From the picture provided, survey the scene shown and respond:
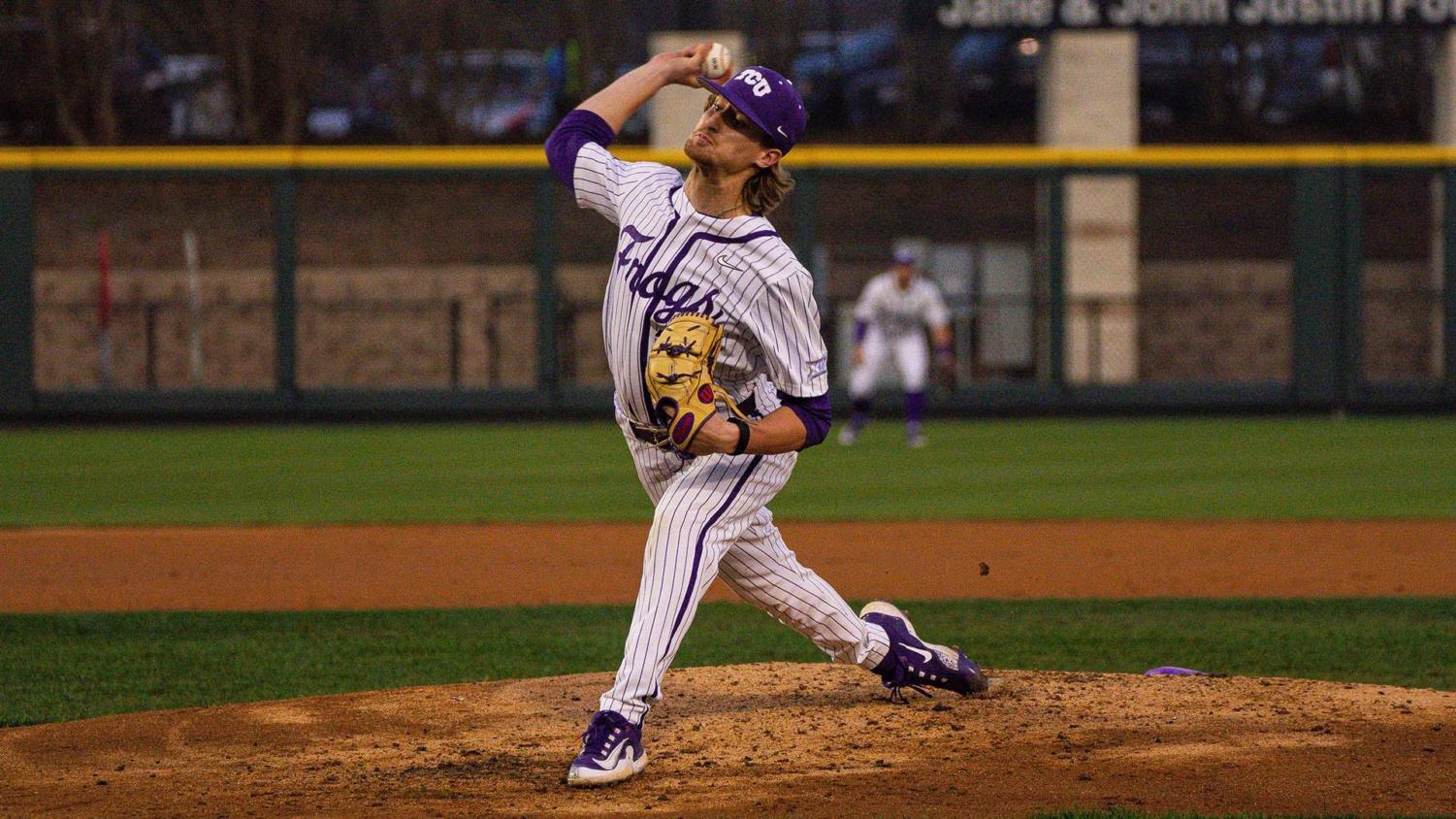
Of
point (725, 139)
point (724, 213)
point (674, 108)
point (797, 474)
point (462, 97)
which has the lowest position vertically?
point (797, 474)

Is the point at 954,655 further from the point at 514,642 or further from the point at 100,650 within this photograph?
the point at 100,650

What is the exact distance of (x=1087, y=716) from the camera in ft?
16.2

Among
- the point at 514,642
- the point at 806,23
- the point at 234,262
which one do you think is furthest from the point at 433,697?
the point at 806,23

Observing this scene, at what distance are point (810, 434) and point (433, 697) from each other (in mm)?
1737

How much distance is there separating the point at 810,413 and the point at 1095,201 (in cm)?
1653

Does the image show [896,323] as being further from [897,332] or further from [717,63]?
[717,63]

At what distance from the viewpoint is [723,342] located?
14.0ft

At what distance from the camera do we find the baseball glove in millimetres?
3994

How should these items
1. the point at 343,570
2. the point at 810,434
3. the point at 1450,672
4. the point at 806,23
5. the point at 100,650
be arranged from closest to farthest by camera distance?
the point at 810,434 → the point at 1450,672 → the point at 100,650 → the point at 343,570 → the point at 806,23

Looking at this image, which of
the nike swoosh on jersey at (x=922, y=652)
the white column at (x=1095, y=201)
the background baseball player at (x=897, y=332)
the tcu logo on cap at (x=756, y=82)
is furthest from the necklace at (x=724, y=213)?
the white column at (x=1095, y=201)

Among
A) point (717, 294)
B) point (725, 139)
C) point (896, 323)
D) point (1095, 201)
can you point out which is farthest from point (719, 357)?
point (1095, 201)

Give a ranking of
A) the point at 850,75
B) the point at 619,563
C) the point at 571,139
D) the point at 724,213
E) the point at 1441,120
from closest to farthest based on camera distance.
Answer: the point at 724,213, the point at 571,139, the point at 619,563, the point at 1441,120, the point at 850,75

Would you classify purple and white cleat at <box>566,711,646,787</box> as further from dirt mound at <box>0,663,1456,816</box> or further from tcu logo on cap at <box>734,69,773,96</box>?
tcu logo on cap at <box>734,69,773,96</box>

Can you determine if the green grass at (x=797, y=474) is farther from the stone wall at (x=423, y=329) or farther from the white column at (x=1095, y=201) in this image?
the stone wall at (x=423, y=329)
